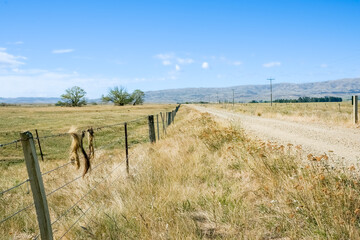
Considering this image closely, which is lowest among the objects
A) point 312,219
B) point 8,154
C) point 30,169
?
point 8,154

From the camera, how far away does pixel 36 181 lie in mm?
2533

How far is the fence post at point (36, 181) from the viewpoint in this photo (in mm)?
2414

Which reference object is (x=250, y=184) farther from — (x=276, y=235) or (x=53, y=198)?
(x=53, y=198)

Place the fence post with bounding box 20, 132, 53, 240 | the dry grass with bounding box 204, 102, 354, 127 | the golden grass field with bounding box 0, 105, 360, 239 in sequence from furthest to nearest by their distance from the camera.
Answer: the dry grass with bounding box 204, 102, 354, 127, the golden grass field with bounding box 0, 105, 360, 239, the fence post with bounding box 20, 132, 53, 240

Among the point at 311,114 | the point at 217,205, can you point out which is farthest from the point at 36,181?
the point at 311,114

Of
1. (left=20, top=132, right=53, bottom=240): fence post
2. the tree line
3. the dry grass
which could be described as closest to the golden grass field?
(left=20, top=132, right=53, bottom=240): fence post

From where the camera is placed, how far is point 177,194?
164 inches

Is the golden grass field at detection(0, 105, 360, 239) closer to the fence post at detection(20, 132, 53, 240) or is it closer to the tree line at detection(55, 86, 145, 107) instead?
the fence post at detection(20, 132, 53, 240)

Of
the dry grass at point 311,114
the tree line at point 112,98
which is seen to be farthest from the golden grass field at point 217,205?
the tree line at point 112,98

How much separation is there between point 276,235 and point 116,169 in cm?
401

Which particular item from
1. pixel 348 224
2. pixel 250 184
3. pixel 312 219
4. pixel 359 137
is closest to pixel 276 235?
pixel 312 219

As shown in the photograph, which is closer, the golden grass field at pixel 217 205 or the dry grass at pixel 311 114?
the golden grass field at pixel 217 205

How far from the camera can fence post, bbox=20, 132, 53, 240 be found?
2414mm

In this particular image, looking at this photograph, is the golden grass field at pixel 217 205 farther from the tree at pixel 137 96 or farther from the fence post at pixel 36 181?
the tree at pixel 137 96
